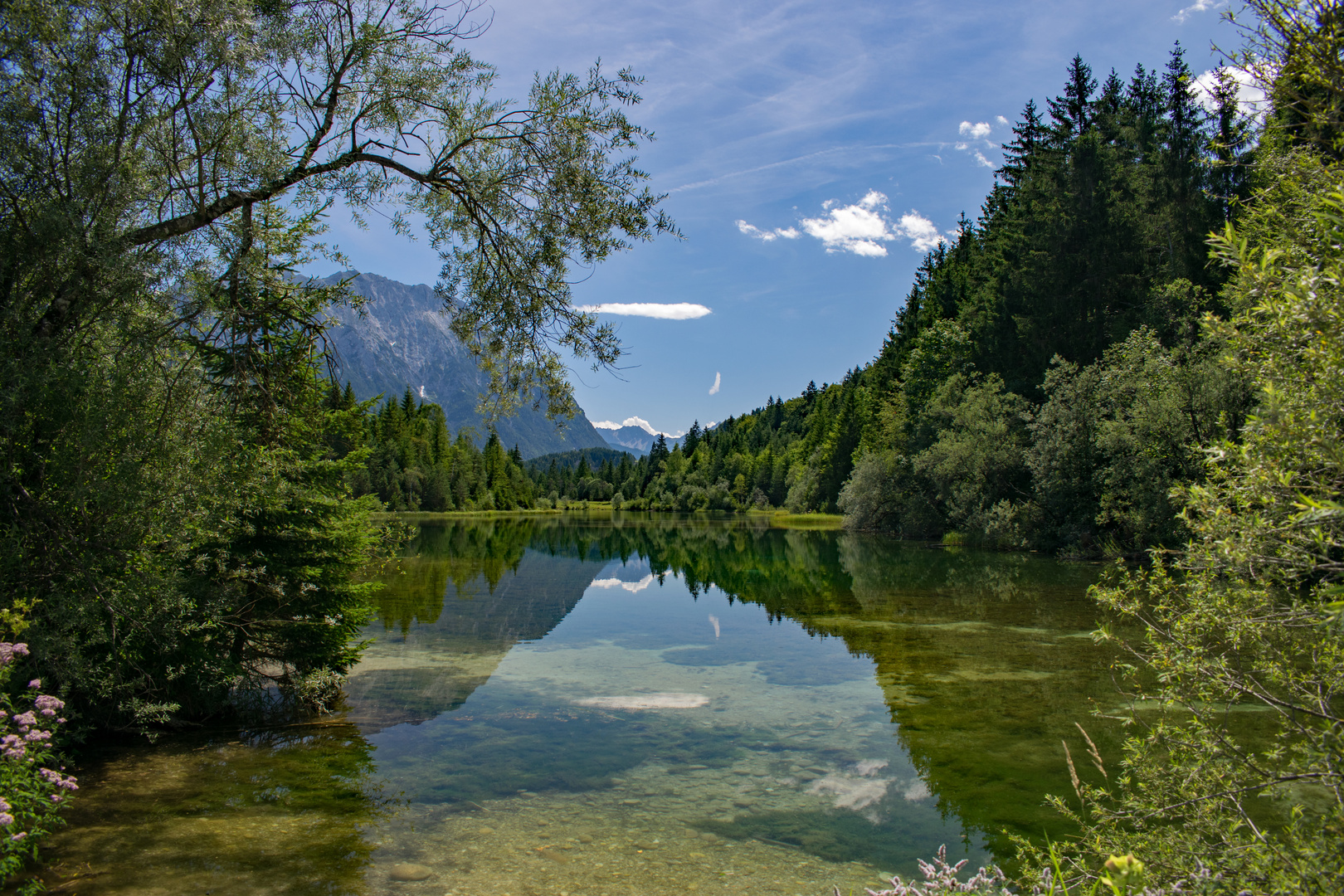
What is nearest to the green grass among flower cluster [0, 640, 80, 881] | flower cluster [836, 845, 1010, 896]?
flower cluster [836, 845, 1010, 896]

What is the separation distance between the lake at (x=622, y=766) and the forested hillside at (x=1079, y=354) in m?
9.72

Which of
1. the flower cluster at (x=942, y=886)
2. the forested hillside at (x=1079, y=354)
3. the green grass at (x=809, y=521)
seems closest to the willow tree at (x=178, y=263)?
the flower cluster at (x=942, y=886)

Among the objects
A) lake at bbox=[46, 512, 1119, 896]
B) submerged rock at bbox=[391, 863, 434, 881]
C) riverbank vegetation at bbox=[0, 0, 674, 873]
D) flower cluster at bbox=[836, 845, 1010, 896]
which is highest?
riverbank vegetation at bbox=[0, 0, 674, 873]

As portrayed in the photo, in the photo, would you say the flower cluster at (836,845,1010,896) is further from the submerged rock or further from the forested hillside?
the forested hillside

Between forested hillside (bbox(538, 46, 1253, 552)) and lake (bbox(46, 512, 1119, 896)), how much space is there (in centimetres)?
972

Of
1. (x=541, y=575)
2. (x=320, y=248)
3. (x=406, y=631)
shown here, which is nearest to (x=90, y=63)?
A: (x=320, y=248)

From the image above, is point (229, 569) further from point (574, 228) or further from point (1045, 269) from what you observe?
point (1045, 269)

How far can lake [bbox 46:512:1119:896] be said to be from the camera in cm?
630

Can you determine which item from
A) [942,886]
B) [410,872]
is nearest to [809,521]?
[410,872]

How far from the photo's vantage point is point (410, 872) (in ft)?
20.2

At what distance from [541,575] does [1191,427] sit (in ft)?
80.1

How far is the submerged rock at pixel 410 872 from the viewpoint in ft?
19.9

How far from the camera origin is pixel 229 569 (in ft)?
31.6

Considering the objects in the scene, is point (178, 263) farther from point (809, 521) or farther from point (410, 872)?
point (809, 521)
